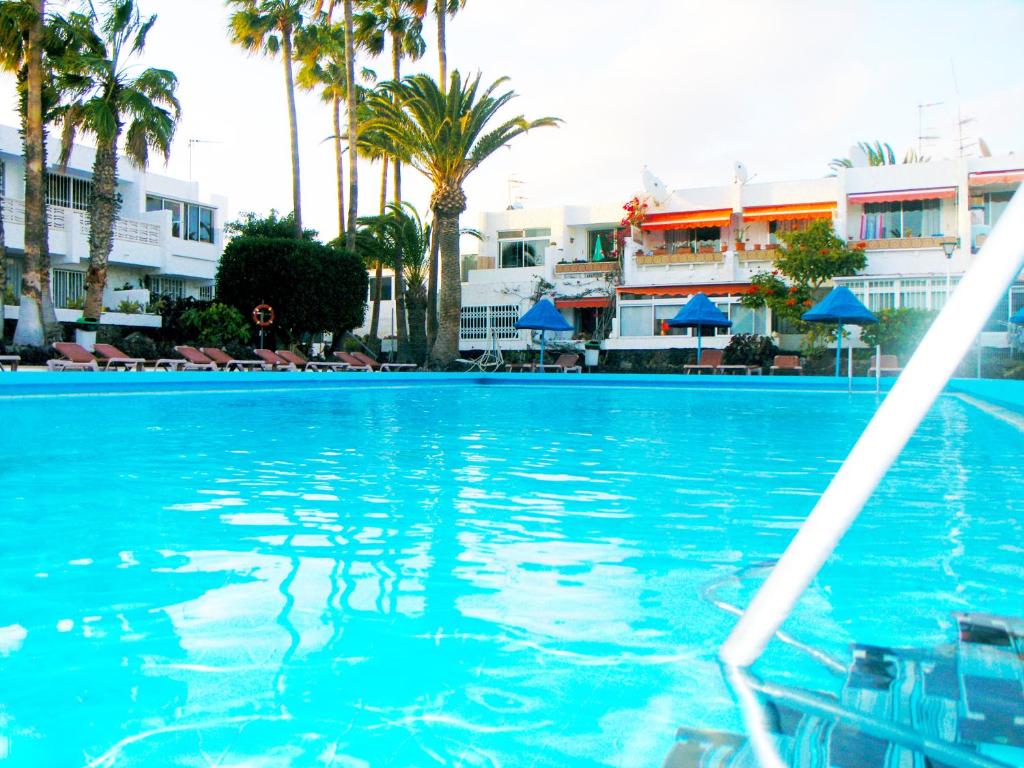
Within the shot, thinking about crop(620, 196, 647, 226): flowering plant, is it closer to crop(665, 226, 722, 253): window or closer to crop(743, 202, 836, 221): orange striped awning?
crop(665, 226, 722, 253): window

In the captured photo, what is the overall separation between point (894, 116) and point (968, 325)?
3752cm

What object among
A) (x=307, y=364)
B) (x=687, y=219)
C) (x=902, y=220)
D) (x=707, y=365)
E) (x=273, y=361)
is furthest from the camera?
(x=687, y=219)

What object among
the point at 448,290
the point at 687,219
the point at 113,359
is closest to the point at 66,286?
the point at 448,290

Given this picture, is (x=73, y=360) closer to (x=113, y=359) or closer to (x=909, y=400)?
(x=113, y=359)

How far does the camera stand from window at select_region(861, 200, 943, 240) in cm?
3177

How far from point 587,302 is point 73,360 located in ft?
69.1

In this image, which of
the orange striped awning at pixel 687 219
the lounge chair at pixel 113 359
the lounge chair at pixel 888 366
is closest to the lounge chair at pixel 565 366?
the orange striped awning at pixel 687 219

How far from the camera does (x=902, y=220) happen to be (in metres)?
32.2

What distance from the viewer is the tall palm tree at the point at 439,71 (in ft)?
100

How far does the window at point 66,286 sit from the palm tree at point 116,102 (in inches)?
357

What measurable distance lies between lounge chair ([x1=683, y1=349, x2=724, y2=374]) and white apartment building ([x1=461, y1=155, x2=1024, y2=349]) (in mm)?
3075

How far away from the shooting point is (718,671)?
258 centimetres

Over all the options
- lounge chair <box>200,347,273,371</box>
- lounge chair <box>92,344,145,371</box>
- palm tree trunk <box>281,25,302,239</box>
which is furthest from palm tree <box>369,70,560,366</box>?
lounge chair <box>92,344,145,371</box>

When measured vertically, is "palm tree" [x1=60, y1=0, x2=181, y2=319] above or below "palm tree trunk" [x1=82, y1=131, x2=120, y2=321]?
above
